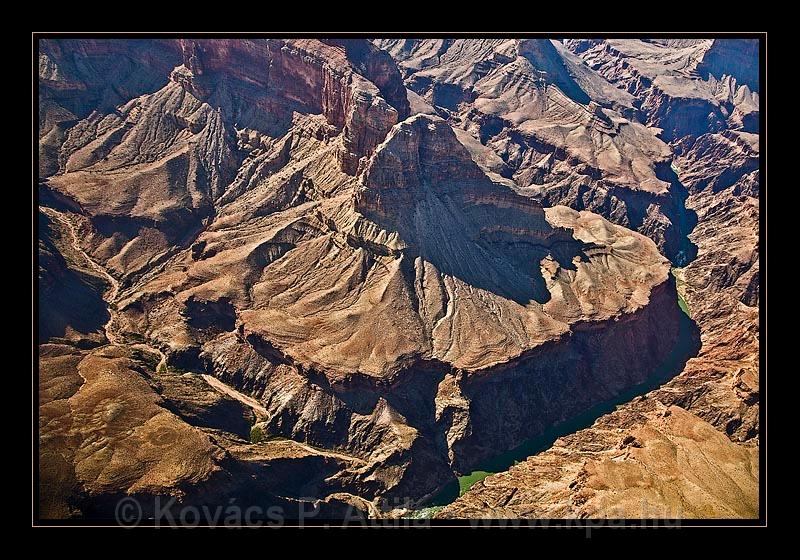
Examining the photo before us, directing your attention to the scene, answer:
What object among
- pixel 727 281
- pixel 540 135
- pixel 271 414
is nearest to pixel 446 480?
pixel 271 414

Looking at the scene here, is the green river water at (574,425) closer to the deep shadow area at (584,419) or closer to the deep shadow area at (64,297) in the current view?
the deep shadow area at (584,419)

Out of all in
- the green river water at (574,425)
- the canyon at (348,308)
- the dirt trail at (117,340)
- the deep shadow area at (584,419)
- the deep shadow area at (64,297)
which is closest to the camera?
the canyon at (348,308)

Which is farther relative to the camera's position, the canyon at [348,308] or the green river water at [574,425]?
the green river water at [574,425]

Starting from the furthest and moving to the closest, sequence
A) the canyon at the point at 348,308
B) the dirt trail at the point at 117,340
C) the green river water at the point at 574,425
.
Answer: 1. the dirt trail at the point at 117,340
2. the green river water at the point at 574,425
3. the canyon at the point at 348,308

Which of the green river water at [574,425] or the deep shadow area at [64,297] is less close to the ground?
the deep shadow area at [64,297]

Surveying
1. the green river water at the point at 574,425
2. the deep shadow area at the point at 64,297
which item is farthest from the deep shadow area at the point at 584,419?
the deep shadow area at the point at 64,297

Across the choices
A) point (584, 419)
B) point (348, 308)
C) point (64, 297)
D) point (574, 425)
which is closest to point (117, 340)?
point (64, 297)

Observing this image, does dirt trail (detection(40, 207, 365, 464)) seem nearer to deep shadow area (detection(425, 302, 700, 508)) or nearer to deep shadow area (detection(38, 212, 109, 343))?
deep shadow area (detection(38, 212, 109, 343))
